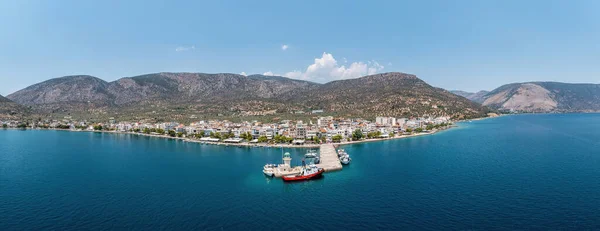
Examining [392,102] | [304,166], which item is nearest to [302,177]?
[304,166]

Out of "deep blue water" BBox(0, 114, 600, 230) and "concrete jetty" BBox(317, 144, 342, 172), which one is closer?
"deep blue water" BBox(0, 114, 600, 230)

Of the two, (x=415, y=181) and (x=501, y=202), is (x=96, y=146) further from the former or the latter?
(x=501, y=202)

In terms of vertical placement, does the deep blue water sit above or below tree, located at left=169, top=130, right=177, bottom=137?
below

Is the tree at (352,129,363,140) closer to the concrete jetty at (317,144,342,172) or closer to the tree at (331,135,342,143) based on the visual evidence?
the tree at (331,135,342,143)

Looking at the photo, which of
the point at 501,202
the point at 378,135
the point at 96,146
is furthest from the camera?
the point at 378,135

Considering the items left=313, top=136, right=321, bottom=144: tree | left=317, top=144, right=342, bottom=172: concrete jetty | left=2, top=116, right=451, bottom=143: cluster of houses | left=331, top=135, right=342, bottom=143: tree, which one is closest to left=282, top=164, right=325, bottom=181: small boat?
left=317, top=144, right=342, bottom=172: concrete jetty

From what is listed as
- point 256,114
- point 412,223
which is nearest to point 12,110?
point 256,114

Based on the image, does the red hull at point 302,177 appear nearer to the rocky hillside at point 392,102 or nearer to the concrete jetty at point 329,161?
the concrete jetty at point 329,161
